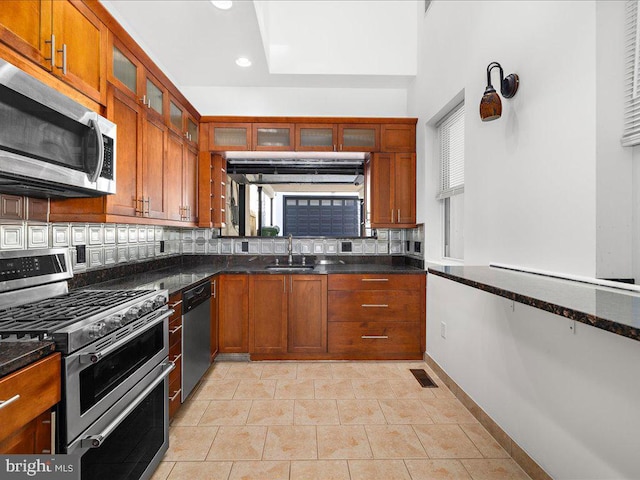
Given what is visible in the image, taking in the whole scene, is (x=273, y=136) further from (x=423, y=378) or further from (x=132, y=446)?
(x=132, y=446)

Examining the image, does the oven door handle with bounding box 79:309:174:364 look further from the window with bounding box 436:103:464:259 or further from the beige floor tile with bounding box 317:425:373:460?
the window with bounding box 436:103:464:259

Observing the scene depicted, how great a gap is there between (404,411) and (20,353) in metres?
2.20

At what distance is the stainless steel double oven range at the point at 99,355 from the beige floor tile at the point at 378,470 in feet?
3.43

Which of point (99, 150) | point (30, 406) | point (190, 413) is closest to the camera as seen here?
point (30, 406)

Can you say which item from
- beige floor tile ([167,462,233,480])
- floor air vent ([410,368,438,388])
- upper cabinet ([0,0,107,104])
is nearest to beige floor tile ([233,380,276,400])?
beige floor tile ([167,462,233,480])

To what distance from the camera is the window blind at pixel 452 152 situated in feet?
9.25

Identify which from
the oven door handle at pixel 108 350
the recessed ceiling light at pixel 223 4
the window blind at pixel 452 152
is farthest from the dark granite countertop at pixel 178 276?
the recessed ceiling light at pixel 223 4

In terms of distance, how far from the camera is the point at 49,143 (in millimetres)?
1441

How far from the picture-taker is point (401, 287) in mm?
3256

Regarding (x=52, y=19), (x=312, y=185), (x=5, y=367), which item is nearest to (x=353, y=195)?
(x=312, y=185)

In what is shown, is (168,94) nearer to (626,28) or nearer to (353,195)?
(353,195)

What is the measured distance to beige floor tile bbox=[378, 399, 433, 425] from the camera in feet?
7.41

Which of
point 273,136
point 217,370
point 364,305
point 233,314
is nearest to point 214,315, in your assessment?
point 233,314

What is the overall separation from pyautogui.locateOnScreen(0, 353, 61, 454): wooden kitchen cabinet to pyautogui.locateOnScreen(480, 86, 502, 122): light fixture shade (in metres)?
2.27
